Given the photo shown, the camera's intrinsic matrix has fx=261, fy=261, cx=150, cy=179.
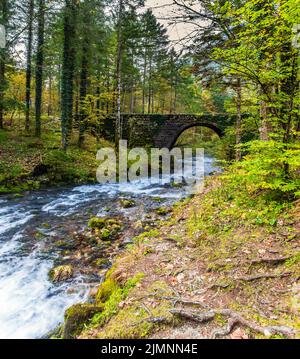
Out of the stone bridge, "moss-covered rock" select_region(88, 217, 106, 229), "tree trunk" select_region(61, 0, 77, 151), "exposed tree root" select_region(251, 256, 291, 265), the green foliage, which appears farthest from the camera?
the stone bridge

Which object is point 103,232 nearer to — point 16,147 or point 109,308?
point 109,308

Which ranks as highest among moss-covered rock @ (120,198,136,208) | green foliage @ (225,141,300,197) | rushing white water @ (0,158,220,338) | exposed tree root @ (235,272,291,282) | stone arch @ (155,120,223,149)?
stone arch @ (155,120,223,149)

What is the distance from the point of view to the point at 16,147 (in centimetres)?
1419

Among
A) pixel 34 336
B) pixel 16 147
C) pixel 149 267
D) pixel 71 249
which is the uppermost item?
pixel 16 147

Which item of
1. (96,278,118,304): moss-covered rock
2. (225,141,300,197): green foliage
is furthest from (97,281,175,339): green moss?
(225,141,300,197): green foliage

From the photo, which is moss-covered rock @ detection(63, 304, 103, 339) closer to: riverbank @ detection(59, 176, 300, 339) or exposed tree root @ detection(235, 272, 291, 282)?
riverbank @ detection(59, 176, 300, 339)

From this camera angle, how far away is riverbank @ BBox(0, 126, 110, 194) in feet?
36.7

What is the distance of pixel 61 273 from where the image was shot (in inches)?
199

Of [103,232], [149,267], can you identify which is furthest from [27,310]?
[103,232]

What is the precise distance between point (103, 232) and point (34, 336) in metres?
3.15

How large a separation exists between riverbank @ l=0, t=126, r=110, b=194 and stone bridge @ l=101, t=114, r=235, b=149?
13.4ft

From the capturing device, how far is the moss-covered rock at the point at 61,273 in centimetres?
500

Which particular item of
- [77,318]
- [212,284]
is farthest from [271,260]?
[77,318]
